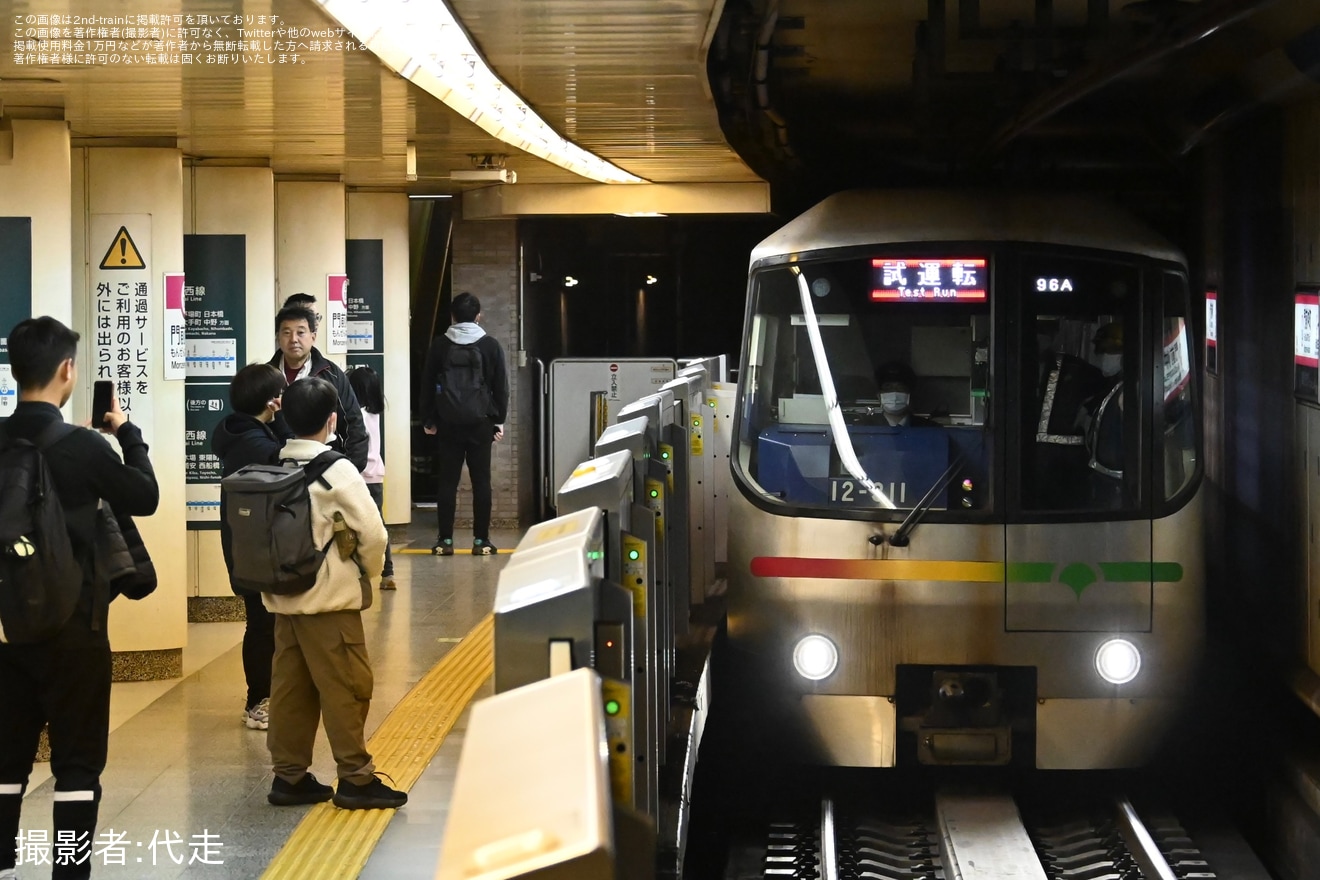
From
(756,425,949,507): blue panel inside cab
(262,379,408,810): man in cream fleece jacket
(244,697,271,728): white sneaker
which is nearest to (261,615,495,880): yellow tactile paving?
(262,379,408,810): man in cream fleece jacket

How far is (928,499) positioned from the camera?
253 inches

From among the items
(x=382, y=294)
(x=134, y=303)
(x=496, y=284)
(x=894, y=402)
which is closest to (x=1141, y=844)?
(x=894, y=402)

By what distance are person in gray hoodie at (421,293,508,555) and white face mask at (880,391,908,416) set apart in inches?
248

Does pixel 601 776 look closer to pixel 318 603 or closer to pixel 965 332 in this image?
pixel 318 603

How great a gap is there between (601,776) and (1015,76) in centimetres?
757

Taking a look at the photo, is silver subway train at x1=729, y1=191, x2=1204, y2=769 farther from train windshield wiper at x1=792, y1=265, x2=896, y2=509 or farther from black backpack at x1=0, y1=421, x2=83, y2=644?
black backpack at x1=0, y1=421, x2=83, y2=644

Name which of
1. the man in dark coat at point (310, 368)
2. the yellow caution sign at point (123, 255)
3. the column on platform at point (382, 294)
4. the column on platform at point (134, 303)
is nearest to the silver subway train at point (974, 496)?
the man in dark coat at point (310, 368)

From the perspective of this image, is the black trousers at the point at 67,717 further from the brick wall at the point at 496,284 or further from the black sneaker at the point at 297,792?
the brick wall at the point at 496,284

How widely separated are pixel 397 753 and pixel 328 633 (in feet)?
4.43

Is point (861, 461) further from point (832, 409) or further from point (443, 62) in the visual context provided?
point (443, 62)

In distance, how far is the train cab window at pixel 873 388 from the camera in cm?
658

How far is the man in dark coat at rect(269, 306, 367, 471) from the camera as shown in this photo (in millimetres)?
7434

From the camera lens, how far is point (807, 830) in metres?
6.72

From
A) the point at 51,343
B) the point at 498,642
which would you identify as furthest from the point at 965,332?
the point at 498,642
